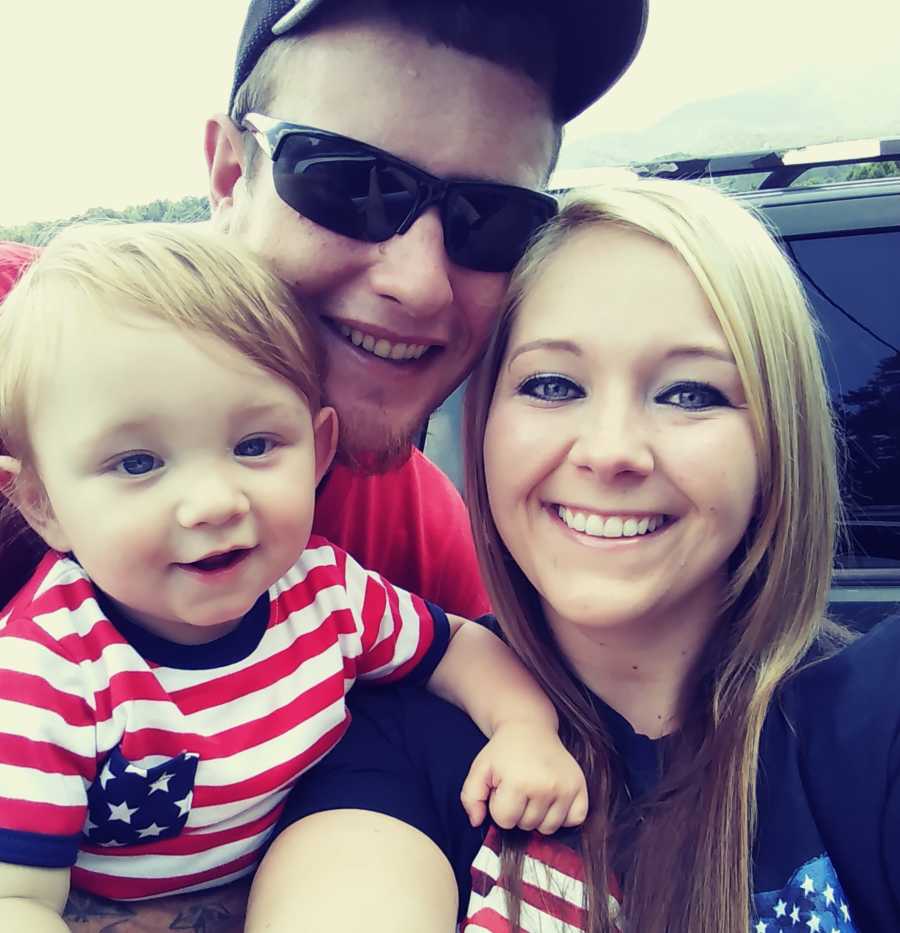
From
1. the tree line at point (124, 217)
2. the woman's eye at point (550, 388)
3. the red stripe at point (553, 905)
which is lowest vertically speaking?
the red stripe at point (553, 905)

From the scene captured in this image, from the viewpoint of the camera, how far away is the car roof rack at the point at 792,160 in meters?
2.51

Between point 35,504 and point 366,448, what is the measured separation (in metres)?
0.73

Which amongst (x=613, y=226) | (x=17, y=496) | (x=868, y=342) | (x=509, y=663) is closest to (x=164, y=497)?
(x=17, y=496)

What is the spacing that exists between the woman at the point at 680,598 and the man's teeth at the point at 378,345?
1.08 ft

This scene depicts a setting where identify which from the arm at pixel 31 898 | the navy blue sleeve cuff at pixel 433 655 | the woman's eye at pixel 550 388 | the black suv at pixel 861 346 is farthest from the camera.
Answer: the black suv at pixel 861 346

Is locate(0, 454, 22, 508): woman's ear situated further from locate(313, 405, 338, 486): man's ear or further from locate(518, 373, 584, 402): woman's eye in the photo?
locate(518, 373, 584, 402): woman's eye

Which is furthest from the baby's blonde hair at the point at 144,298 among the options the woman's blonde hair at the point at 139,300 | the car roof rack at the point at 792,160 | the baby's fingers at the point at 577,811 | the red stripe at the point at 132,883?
the car roof rack at the point at 792,160

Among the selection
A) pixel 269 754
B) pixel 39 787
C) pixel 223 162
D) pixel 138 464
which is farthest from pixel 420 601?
pixel 223 162

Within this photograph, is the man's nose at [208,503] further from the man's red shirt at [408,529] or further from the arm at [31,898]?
the man's red shirt at [408,529]

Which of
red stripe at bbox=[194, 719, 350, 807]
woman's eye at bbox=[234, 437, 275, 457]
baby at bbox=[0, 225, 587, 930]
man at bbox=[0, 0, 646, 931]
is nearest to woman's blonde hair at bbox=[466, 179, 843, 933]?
baby at bbox=[0, 225, 587, 930]

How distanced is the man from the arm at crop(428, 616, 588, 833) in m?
0.53

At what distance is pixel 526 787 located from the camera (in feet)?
4.52

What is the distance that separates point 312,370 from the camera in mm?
1531

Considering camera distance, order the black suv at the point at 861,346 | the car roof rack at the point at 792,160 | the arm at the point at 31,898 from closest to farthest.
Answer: the arm at the point at 31,898 < the black suv at the point at 861,346 < the car roof rack at the point at 792,160
